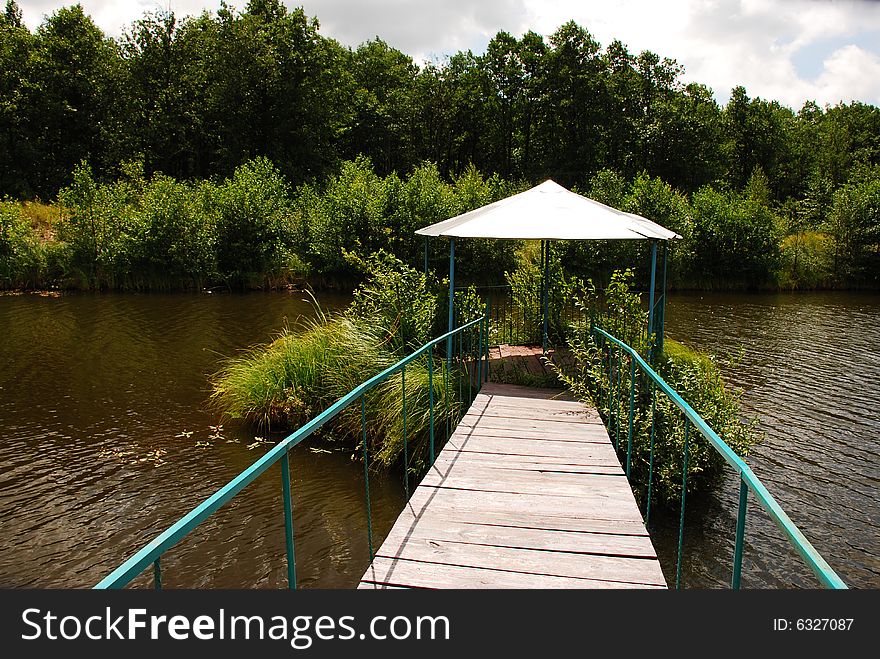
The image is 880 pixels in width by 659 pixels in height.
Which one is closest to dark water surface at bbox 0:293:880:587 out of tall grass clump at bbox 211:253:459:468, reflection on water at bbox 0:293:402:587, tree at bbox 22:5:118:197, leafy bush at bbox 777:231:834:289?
reflection on water at bbox 0:293:402:587

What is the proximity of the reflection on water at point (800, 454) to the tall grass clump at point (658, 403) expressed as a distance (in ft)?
1.64

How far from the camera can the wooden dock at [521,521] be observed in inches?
147

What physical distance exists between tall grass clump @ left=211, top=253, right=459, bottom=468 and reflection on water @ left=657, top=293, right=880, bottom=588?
3.25 meters

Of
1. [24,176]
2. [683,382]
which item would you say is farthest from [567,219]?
[24,176]

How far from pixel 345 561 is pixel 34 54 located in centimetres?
4375

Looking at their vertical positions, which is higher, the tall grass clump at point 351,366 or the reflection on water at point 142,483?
the tall grass clump at point 351,366

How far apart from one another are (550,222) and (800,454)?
4605 millimetres

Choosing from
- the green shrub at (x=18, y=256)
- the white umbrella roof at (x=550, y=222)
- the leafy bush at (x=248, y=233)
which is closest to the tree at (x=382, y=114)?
the leafy bush at (x=248, y=233)

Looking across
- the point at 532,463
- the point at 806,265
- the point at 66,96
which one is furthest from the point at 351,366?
the point at 66,96

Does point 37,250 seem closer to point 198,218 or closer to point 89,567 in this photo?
point 198,218

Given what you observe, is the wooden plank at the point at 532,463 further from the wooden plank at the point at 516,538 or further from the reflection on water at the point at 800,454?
the reflection on water at the point at 800,454

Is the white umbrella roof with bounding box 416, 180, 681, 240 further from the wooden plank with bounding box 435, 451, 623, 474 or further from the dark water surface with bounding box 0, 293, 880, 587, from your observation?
the wooden plank with bounding box 435, 451, 623, 474

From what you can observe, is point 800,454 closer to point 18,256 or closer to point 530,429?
point 530,429

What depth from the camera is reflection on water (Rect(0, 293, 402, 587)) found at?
605 centimetres
